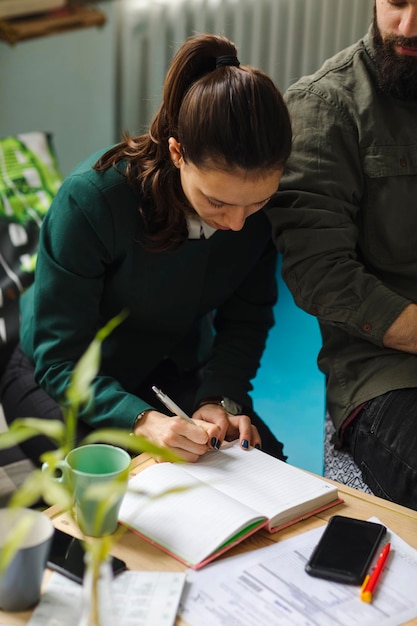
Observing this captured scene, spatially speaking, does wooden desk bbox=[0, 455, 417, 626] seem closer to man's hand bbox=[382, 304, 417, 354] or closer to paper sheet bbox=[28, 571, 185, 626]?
paper sheet bbox=[28, 571, 185, 626]

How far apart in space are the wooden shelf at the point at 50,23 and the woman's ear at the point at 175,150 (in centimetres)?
180

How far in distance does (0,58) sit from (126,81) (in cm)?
46

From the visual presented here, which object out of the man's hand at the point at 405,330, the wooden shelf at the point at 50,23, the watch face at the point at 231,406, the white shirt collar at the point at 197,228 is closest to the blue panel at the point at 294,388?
the watch face at the point at 231,406

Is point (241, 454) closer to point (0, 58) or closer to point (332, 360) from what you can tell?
point (332, 360)

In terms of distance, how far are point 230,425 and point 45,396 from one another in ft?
1.42

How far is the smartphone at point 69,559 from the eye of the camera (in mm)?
1035

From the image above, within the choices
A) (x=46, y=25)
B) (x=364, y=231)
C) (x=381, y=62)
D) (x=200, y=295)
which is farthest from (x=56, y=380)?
(x=46, y=25)

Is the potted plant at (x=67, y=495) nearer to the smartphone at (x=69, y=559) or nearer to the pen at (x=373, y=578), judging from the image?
the smartphone at (x=69, y=559)

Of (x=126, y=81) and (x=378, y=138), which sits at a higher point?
(x=378, y=138)

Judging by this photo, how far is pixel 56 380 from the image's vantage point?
149 cm

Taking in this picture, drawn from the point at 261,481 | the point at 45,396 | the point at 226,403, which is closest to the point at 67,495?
the point at 261,481

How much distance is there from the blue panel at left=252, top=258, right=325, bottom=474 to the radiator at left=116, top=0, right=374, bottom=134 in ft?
3.09

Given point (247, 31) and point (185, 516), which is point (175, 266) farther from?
point (247, 31)

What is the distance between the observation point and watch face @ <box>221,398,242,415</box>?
1573 millimetres
